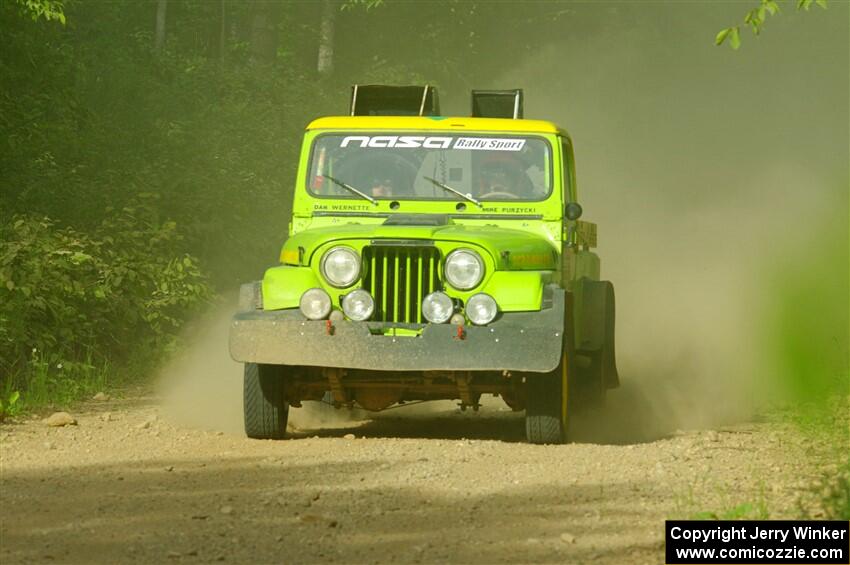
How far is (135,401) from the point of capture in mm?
13391

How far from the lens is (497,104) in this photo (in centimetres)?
1236

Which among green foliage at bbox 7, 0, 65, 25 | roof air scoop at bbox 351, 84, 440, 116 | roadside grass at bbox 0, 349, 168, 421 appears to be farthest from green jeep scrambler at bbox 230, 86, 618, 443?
green foliage at bbox 7, 0, 65, 25

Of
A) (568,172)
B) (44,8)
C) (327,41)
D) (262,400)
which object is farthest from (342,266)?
(327,41)

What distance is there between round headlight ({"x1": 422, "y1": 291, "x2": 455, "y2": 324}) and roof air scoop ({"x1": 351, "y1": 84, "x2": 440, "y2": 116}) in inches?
96.5

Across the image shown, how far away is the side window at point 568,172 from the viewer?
1151 centimetres

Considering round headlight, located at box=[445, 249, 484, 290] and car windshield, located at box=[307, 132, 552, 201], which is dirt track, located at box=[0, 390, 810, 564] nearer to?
round headlight, located at box=[445, 249, 484, 290]

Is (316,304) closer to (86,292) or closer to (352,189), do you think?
(352,189)

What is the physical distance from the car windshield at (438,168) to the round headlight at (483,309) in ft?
4.79

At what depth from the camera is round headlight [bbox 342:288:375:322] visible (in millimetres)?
10055

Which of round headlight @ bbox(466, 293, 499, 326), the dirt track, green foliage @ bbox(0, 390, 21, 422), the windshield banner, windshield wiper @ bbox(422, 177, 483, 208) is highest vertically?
the windshield banner

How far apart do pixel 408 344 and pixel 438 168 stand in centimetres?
198

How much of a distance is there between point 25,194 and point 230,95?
1245 cm

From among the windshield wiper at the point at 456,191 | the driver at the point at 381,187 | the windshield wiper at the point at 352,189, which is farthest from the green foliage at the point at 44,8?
the windshield wiper at the point at 456,191

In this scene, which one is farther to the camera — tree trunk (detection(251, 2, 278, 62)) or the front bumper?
tree trunk (detection(251, 2, 278, 62))
